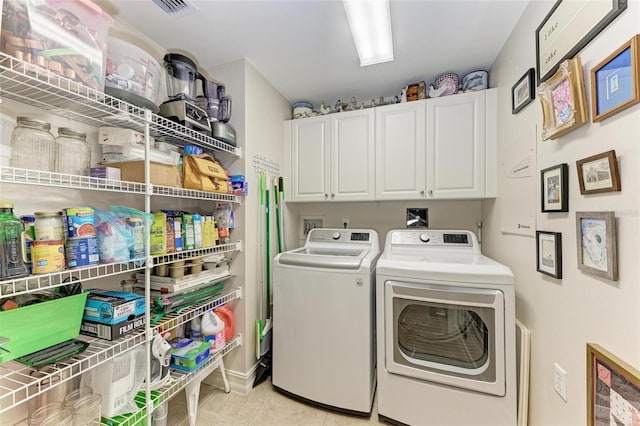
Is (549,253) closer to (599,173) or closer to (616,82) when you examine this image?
(599,173)

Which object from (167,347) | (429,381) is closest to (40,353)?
(167,347)

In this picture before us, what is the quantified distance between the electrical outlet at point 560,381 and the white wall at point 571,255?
24 mm

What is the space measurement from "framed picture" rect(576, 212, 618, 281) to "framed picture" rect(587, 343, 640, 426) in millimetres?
270

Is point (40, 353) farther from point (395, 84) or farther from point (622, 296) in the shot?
point (395, 84)

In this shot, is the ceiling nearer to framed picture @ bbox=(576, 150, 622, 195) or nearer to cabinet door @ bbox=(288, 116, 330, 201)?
cabinet door @ bbox=(288, 116, 330, 201)

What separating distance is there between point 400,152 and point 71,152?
2085mm

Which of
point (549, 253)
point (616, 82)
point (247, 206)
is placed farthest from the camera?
point (247, 206)

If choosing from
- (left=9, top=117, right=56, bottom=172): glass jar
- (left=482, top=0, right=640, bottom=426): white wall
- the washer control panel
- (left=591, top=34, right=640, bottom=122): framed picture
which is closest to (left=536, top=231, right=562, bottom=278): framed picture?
(left=482, top=0, right=640, bottom=426): white wall

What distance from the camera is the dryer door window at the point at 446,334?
1.38m

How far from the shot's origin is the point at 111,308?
1129 mm

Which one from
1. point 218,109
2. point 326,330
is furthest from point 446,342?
point 218,109

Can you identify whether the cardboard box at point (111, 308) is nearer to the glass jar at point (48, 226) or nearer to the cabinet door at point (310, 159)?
the glass jar at point (48, 226)

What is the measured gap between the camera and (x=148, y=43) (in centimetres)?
169

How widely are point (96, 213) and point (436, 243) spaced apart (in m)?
2.08
